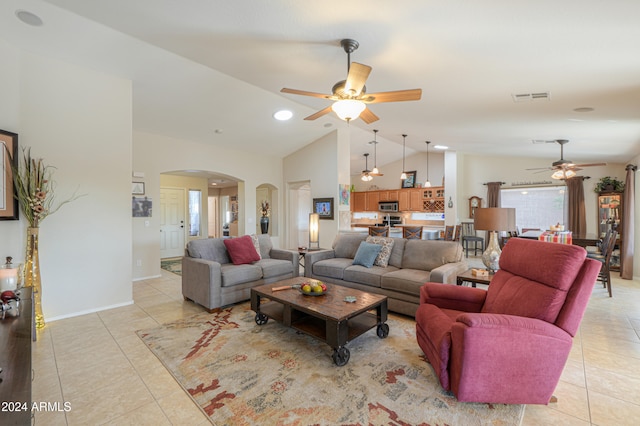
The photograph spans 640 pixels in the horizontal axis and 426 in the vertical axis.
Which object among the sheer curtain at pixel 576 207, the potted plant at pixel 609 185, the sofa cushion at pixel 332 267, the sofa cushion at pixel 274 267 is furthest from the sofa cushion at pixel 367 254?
the potted plant at pixel 609 185

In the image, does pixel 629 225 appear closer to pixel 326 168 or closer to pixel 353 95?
pixel 326 168

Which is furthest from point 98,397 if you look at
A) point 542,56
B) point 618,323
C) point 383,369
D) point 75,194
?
point 618,323

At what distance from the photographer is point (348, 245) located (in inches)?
191

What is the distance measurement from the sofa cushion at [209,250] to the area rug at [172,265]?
2259 millimetres

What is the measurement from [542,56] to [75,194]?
5106 millimetres

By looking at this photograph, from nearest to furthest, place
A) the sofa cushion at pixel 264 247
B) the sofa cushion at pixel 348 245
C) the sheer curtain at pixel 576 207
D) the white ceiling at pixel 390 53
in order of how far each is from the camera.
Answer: the white ceiling at pixel 390 53 < the sofa cushion at pixel 348 245 < the sofa cushion at pixel 264 247 < the sheer curtain at pixel 576 207

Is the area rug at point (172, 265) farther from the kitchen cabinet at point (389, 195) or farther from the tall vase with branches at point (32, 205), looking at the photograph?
the kitchen cabinet at point (389, 195)

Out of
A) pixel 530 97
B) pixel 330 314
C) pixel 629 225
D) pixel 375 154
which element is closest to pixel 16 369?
pixel 330 314

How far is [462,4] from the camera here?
1942 millimetres

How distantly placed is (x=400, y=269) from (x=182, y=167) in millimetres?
4693

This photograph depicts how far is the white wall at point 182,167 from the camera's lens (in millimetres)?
5506

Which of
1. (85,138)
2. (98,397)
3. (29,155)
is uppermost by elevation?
(85,138)

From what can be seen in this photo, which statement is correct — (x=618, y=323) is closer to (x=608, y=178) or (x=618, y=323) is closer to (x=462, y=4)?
(x=462, y=4)

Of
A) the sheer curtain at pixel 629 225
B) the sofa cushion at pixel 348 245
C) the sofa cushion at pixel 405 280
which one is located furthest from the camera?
the sheer curtain at pixel 629 225
